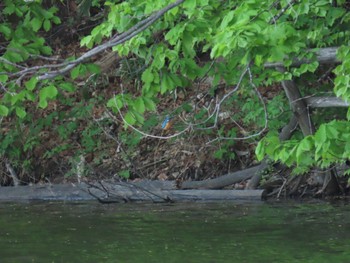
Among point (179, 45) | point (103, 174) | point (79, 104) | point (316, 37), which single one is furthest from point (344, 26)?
point (79, 104)

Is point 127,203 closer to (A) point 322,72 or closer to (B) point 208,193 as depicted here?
(B) point 208,193

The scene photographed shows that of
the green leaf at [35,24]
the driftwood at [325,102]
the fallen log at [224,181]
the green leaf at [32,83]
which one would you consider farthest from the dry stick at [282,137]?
the green leaf at [32,83]

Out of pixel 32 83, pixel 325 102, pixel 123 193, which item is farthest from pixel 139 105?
pixel 123 193

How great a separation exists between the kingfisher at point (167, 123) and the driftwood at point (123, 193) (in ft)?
7.01

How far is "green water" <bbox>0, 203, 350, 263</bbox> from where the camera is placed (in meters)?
9.90

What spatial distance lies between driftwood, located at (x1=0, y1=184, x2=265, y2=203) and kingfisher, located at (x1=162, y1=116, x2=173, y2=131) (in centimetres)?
214

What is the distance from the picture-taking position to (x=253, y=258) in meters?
9.61

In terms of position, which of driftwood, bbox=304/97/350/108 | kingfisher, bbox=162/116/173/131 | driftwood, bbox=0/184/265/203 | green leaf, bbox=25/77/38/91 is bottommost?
driftwood, bbox=0/184/265/203

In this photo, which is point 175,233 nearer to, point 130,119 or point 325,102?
point 130,119

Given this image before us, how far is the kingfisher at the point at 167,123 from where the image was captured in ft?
55.5

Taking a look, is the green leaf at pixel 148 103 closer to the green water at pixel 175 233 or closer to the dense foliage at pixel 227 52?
the dense foliage at pixel 227 52

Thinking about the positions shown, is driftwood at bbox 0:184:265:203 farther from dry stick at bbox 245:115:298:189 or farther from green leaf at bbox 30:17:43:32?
green leaf at bbox 30:17:43:32

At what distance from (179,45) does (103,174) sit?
6.67 metres

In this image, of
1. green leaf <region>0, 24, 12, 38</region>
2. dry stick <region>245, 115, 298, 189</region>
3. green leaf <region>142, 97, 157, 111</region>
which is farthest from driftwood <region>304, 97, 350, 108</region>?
green leaf <region>0, 24, 12, 38</region>
